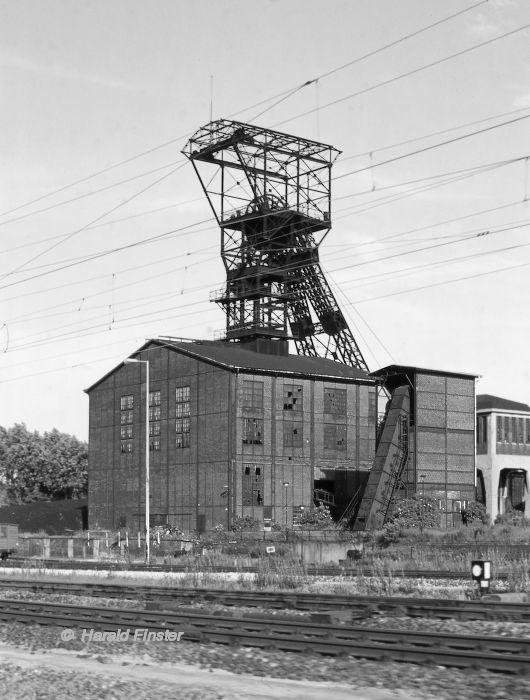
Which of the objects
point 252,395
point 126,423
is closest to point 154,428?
point 126,423

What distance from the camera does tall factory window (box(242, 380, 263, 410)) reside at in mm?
63312

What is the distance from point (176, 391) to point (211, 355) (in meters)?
3.66

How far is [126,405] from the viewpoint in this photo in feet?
231

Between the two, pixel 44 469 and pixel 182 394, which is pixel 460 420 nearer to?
pixel 182 394

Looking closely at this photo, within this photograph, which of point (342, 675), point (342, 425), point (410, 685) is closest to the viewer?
point (410, 685)

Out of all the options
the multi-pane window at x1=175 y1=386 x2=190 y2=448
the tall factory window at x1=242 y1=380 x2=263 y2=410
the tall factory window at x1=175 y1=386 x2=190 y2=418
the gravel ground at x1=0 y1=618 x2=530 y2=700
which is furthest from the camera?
the tall factory window at x1=175 y1=386 x2=190 y2=418

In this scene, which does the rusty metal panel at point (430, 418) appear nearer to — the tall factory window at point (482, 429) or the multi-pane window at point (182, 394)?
the tall factory window at point (482, 429)

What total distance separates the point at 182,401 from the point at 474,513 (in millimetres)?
21885

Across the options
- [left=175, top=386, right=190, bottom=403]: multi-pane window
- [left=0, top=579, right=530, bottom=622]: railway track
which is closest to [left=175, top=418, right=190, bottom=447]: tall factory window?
[left=175, top=386, right=190, bottom=403]: multi-pane window

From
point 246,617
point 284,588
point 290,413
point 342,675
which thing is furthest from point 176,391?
point 342,675

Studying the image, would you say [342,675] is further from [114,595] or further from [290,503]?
[290,503]

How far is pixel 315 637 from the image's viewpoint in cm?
1530

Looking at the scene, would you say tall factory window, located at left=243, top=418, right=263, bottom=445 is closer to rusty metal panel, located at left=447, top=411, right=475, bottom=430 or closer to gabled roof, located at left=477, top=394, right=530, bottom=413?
rusty metal panel, located at left=447, top=411, right=475, bottom=430

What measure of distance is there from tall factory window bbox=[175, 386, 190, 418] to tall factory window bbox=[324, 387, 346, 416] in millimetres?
9784
